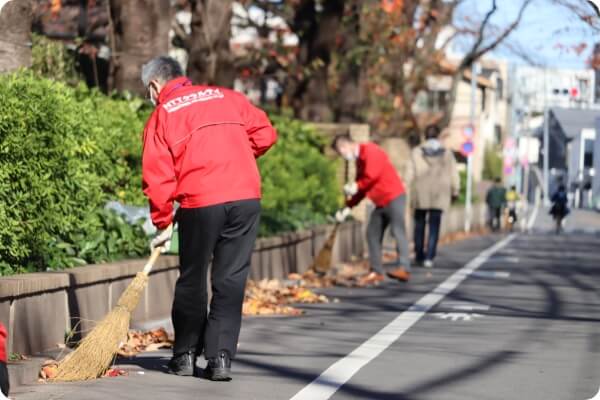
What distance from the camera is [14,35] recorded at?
12.1 m

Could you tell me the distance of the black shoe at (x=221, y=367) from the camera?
8.05 metres

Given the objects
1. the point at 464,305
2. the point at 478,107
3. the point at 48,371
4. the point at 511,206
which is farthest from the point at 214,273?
the point at 478,107

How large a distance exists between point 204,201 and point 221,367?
37.8 inches

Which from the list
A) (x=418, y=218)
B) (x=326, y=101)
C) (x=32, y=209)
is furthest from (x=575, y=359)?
(x=326, y=101)

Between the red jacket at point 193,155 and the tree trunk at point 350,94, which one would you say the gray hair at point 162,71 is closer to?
the red jacket at point 193,155

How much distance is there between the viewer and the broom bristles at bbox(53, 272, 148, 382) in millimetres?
8148

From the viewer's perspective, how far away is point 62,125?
10008mm

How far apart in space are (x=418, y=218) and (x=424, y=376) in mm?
12120

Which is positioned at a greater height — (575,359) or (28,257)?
(28,257)

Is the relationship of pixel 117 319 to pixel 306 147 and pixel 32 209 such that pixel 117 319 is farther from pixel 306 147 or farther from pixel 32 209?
pixel 306 147

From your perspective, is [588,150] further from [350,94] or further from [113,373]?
[113,373]

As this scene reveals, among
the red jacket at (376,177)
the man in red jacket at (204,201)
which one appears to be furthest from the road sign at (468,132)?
the man in red jacket at (204,201)

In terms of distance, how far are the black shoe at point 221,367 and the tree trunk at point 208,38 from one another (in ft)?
38.7

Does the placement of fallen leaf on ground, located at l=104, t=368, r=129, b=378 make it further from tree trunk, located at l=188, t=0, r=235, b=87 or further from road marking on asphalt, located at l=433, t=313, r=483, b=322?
tree trunk, located at l=188, t=0, r=235, b=87
